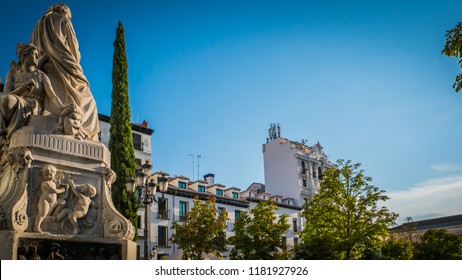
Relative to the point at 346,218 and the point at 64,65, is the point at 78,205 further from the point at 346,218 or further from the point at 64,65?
the point at 346,218

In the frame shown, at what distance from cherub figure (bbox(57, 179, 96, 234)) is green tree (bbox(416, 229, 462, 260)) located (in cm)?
4711

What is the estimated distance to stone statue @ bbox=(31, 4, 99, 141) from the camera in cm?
711

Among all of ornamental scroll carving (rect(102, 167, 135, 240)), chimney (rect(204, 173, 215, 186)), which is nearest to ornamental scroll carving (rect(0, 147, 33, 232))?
ornamental scroll carving (rect(102, 167, 135, 240))

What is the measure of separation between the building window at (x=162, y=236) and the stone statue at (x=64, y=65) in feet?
106

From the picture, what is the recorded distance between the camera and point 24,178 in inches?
236

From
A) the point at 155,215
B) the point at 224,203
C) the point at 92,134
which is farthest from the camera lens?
the point at 224,203

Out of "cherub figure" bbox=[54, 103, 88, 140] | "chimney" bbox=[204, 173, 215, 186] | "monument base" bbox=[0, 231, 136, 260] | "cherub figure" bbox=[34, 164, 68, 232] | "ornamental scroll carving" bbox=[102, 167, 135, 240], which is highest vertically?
"chimney" bbox=[204, 173, 215, 186]

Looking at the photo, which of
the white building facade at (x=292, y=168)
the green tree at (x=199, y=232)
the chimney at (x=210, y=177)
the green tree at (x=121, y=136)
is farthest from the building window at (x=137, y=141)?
the white building facade at (x=292, y=168)

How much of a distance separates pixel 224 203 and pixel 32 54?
39317mm

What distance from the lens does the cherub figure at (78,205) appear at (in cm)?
621

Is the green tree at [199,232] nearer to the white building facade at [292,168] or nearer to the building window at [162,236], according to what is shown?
the building window at [162,236]

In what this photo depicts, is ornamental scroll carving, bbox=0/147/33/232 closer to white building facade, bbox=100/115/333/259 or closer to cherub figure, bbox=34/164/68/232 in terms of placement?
cherub figure, bbox=34/164/68/232

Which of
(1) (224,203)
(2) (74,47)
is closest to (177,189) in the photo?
(1) (224,203)
